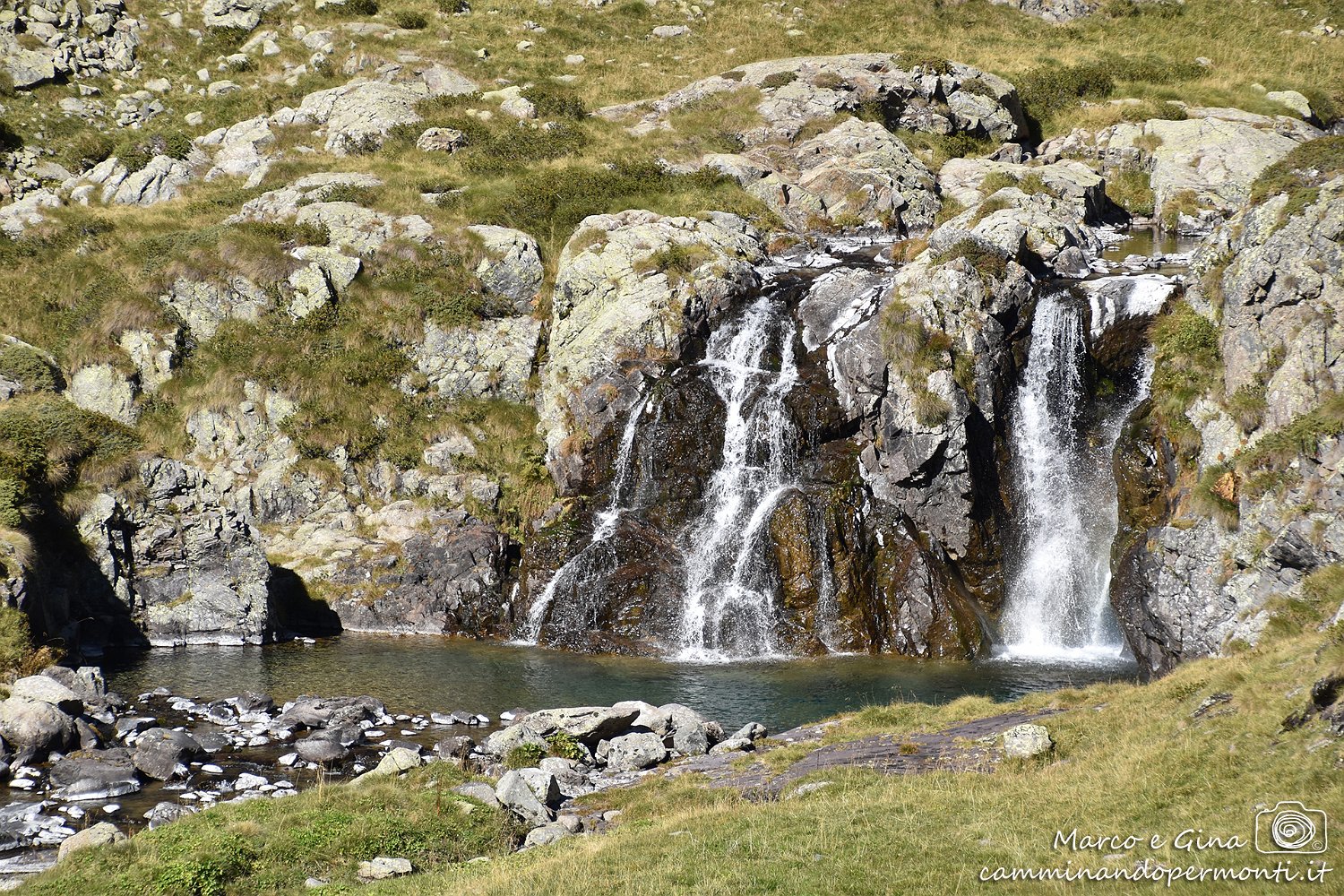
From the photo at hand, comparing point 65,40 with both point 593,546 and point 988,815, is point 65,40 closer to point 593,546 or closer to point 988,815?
point 593,546

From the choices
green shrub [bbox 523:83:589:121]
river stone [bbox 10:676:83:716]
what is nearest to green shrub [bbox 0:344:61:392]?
river stone [bbox 10:676:83:716]

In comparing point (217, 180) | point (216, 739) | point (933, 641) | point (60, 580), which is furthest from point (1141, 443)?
point (217, 180)

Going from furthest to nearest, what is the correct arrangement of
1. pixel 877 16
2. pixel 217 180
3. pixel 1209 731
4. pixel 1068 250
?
pixel 877 16 < pixel 217 180 < pixel 1068 250 < pixel 1209 731

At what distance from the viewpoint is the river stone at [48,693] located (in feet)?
82.2

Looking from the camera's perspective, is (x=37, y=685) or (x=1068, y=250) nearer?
(x=37, y=685)

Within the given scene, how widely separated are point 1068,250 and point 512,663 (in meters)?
34.6

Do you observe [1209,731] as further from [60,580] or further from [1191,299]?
[60,580]

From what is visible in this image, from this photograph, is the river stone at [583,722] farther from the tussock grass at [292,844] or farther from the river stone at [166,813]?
the river stone at [166,813]

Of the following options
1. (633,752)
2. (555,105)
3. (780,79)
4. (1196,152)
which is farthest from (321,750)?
(1196,152)

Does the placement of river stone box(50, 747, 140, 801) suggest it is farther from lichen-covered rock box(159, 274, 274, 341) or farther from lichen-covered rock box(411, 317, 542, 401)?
lichen-covered rock box(159, 274, 274, 341)

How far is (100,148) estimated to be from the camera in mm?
69625

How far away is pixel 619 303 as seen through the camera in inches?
1892

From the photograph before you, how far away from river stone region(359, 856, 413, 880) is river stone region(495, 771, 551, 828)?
3.05m

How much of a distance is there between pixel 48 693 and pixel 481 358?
28.6 meters
